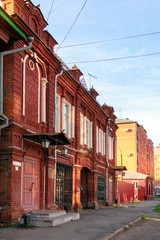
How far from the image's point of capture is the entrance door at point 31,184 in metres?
13.7

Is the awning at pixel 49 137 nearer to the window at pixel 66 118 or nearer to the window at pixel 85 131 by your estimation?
the window at pixel 66 118

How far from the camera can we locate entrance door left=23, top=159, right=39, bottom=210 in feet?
44.9

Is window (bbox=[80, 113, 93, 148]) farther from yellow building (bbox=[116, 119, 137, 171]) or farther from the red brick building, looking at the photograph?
yellow building (bbox=[116, 119, 137, 171])

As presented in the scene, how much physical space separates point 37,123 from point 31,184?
8.19ft

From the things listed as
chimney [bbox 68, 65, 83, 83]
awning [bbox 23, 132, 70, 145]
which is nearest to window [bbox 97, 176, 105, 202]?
chimney [bbox 68, 65, 83, 83]

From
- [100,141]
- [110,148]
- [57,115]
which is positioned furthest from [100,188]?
[57,115]

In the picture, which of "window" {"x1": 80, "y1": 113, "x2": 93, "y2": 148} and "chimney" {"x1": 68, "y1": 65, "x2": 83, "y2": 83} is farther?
"window" {"x1": 80, "y1": 113, "x2": 93, "y2": 148}

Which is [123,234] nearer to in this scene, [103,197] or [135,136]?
[103,197]

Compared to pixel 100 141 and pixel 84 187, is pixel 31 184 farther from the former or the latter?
pixel 100 141

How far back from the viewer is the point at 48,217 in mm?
12633

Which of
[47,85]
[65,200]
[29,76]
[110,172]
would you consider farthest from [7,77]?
[110,172]

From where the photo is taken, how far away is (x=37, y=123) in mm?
14773

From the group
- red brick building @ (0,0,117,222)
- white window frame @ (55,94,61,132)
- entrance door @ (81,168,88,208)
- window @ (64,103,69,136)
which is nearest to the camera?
red brick building @ (0,0,117,222)

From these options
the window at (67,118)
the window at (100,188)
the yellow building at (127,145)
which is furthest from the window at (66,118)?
the yellow building at (127,145)
